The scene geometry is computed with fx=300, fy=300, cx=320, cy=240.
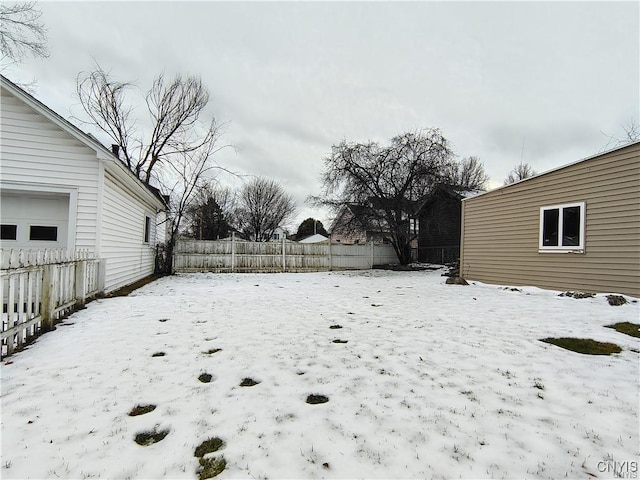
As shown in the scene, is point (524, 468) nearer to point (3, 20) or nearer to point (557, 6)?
point (557, 6)

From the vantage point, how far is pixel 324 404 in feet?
7.80

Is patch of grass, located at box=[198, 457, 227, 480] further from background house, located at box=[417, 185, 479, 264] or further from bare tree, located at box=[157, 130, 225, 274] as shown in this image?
background house, located at box=[417, 185, 479, 264]

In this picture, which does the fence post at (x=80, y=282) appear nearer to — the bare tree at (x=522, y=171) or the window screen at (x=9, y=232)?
the window screen at (x=9, y=232)

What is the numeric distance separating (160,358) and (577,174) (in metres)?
9.65

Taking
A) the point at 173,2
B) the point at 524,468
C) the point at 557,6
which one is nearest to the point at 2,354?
the point at 524,468

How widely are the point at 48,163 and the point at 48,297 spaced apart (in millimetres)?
3981

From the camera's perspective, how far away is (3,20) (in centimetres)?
784

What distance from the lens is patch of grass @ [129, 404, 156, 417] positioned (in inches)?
87.3

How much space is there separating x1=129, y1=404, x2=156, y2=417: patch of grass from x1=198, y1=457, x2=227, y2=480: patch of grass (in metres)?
0.79

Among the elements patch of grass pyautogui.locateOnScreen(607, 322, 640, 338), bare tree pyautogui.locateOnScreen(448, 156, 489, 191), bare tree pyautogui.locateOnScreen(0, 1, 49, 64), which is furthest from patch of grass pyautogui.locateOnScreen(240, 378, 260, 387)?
bare tree pyautogui.locateOnScreen(448, 156, 489, 191)

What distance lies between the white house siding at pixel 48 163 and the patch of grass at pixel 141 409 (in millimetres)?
5716

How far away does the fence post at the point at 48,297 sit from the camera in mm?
4055

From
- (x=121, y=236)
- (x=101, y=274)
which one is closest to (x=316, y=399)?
(x=101, y=274)

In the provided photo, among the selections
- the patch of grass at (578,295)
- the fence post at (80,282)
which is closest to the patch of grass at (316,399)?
the fence post at (80,282)
